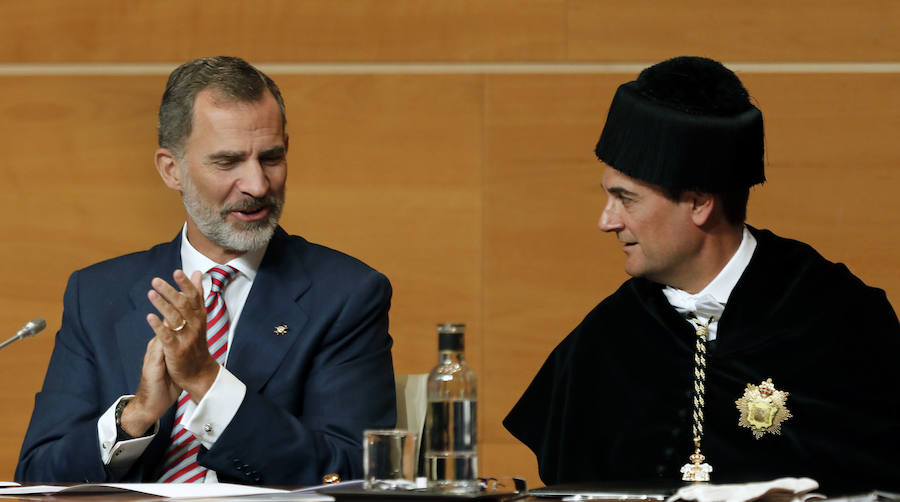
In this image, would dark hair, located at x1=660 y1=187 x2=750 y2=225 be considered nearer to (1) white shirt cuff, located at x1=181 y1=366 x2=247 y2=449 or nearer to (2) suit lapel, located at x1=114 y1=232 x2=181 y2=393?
(1) white shirt cuff, located at x1=181 y1=366 x2=247 y2=449

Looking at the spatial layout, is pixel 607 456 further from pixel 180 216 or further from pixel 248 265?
pixel 180 216

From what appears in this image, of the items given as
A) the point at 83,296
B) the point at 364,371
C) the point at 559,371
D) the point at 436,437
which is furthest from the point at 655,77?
the point at 83,296

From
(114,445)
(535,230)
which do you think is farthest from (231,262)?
(535,230)

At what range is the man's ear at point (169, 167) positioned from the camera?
2.86 m

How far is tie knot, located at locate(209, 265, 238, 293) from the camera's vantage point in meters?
2.71

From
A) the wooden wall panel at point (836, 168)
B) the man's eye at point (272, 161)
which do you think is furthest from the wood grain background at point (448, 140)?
the man's eye at point (272, 161)

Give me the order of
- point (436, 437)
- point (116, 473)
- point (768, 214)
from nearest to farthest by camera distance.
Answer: point (436, 437), point (116, 473), point (768, 214)

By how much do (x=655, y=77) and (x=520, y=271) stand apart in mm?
1455

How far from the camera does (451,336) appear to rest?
6.01 ft

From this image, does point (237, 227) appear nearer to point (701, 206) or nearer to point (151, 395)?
point (151, 395)

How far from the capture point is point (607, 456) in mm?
2592

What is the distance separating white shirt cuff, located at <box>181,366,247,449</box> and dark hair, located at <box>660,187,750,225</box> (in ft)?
3.18
